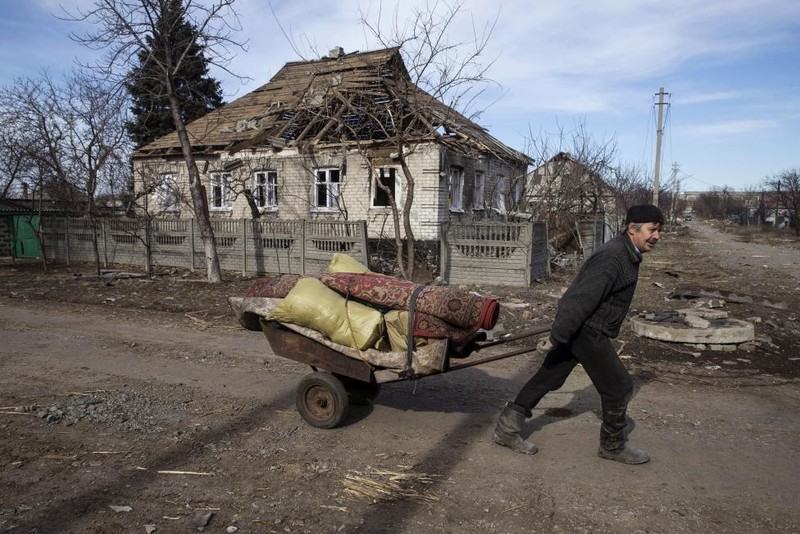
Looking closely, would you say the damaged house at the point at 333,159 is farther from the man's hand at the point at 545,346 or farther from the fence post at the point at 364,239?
the man's hand at the point at 545,346

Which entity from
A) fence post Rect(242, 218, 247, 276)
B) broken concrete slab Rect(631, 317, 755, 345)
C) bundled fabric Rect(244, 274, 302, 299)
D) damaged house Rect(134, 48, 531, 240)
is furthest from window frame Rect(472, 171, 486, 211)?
bundled fabric Rect(244, 274, 302, 299)

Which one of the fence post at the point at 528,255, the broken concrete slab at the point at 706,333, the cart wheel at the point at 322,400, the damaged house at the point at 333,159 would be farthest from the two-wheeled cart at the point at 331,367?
the damaged house at the point at 333,159

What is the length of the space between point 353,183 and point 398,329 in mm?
13161

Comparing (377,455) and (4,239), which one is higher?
(4,239)

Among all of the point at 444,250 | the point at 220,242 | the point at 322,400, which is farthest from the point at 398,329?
the point at 220,242

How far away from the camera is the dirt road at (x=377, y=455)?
304 cm

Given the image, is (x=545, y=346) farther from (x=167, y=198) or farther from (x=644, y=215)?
(x=167, y=198)

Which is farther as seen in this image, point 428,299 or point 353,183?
point 353,183

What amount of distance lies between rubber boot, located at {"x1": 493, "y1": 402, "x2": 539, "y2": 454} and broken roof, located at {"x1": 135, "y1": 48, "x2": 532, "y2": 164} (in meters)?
8.09

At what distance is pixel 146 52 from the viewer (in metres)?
12.8

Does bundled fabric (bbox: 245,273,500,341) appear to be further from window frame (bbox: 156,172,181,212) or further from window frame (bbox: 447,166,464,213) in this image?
window frame (bbox: 156,172,181,212)

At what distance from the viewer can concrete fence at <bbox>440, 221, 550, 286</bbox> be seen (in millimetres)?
11523

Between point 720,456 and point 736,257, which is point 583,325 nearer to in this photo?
point 720,456

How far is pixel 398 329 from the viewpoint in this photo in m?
4.02
